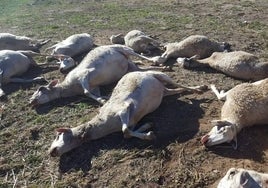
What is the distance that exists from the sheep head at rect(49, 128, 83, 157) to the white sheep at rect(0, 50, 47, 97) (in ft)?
11.8

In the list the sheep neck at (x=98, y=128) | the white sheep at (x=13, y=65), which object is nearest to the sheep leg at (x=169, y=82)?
the sheep neck at (x=98, y=128)

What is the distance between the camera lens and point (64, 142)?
730cm

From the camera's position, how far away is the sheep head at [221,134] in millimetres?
6816

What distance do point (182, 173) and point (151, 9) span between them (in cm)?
1162

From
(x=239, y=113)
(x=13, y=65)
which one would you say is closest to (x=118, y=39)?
(x=13, y=65)

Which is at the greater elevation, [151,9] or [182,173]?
[182,173]

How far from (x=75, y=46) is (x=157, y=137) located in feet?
18.6

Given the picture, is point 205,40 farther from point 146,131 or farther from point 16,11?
point 16,11

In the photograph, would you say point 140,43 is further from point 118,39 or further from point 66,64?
point 66,64

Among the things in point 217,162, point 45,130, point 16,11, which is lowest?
point 16,11

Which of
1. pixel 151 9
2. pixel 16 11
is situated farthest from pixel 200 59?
pixel 16 11

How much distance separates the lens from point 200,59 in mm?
10836

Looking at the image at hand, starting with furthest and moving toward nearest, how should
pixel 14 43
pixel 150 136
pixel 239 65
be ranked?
pixel 14 43 < pixel 239 65 < pixel 150 136

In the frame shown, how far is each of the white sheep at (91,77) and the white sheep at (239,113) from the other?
271cm
